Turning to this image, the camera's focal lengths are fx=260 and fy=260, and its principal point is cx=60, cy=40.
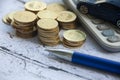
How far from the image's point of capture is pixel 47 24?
48 centimetres

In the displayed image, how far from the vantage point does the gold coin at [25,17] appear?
490mm

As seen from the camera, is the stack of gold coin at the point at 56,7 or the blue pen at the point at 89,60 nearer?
the blue pen at the point at 89,60

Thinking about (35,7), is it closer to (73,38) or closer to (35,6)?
(35,6)

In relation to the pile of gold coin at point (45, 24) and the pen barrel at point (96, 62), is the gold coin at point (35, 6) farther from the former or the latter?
the pen barrel at point (96, 62)

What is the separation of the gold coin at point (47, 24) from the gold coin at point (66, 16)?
3cm

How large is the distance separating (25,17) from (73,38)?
101mm

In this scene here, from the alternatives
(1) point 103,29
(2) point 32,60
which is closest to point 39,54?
(2) point 32,60

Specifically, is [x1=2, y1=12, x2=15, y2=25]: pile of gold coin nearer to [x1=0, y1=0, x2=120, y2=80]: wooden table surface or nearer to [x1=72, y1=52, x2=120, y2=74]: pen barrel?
[x1=0, y1=0, x2=120, y2=80]: wooden table surface

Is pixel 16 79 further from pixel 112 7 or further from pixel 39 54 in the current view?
pixel 112 7

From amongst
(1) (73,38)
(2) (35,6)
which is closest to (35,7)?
(2) (35,6)

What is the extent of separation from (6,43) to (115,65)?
0.21m

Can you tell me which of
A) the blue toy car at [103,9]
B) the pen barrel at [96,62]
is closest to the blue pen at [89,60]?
the pen barrel at [96,62]

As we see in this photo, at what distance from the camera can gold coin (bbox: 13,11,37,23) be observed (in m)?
0.49

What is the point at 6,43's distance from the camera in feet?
1.62
